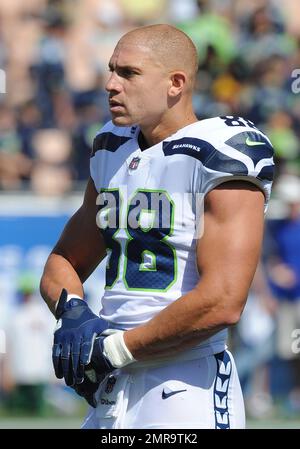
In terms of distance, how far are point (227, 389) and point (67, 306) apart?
65 centimetres

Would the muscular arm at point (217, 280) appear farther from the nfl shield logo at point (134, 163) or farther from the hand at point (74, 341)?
the nfl shield logo at point (134, 163)

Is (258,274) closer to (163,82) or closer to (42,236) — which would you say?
(42,236)

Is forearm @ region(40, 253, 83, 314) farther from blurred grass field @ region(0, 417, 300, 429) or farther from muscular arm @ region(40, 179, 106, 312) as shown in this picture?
blurred grass field @ region(0, 417, 300, 429)

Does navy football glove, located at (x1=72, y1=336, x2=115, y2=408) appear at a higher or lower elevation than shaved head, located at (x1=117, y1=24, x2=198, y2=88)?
lower

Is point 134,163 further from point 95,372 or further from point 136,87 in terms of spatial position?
point 95,372

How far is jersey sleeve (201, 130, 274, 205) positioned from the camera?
3465mm

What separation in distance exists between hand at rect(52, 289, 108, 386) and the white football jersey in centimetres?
12

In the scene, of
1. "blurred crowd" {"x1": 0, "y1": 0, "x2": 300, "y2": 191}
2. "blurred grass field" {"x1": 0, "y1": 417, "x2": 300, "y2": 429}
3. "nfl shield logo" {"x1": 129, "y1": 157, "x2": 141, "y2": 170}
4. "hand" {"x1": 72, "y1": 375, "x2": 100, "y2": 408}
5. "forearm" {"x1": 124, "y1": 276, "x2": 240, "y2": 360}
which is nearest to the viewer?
"forearm" {"x1": 124, "y1": 276, "x2": 240, "y2": 360}

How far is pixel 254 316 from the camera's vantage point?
8.69 meters

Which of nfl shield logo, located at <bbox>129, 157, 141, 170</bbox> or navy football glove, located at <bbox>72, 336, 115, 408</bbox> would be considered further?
nfl shield logo, located at <bbox>129, 157, 141, 170</bbox>

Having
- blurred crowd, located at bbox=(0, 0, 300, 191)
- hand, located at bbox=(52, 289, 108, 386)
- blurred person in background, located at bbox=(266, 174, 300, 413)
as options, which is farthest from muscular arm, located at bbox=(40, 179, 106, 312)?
blurred person in background, located at bbox=(266, 174, 300, 413)

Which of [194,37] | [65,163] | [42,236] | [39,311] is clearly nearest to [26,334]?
[39,311]

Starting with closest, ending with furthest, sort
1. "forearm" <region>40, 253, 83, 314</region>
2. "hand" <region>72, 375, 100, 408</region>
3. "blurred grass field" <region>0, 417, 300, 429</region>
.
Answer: "hand" <region>72, 375, 100, 408</region> → "forearm" <region>40, 253, 83, 314</region> → "blurred grass field" <region>0, 417, 300, 429</region>

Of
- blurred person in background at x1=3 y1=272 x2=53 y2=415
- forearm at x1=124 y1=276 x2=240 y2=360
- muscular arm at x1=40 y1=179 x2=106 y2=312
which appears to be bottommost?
blurred person in background at x1=3 y1=272 x2=53 y2=415
